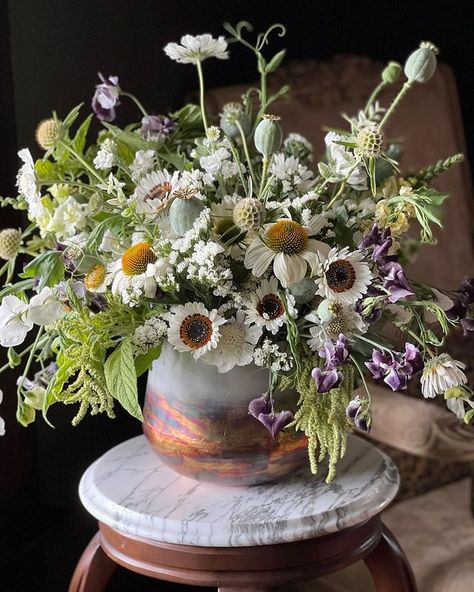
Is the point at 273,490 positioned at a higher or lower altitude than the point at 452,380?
lower

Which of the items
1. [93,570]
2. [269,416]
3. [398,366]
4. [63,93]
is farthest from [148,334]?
[63,93]

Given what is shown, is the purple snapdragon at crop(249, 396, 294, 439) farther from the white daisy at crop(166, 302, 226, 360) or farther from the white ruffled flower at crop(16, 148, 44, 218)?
the white ruffled flower at crop(16, 148, 44, 218)

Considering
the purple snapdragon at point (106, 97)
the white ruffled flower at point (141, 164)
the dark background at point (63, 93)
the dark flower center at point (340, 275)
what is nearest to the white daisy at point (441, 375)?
the dark flower center at point (340, 275)

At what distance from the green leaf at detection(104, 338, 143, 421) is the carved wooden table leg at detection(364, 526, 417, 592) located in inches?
15.8

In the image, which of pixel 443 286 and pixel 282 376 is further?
pixel 443 286

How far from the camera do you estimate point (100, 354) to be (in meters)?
0.89

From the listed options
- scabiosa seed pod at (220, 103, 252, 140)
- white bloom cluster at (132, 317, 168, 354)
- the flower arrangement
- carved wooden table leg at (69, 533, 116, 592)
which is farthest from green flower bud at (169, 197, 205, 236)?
carved wooden table leg at (69, 533, 116, 592)

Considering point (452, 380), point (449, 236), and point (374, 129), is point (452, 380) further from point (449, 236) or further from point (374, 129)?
point (449, 236)

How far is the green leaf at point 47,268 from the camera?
2.94 ft

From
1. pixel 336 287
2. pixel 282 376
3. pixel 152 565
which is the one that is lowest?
pixel 152 565

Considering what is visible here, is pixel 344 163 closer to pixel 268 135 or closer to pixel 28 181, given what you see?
pixel 268 135

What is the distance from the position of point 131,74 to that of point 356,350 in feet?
2.76

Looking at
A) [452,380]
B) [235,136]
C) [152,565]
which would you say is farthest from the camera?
[235,136]

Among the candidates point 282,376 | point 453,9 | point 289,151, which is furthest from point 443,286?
point 282,376
